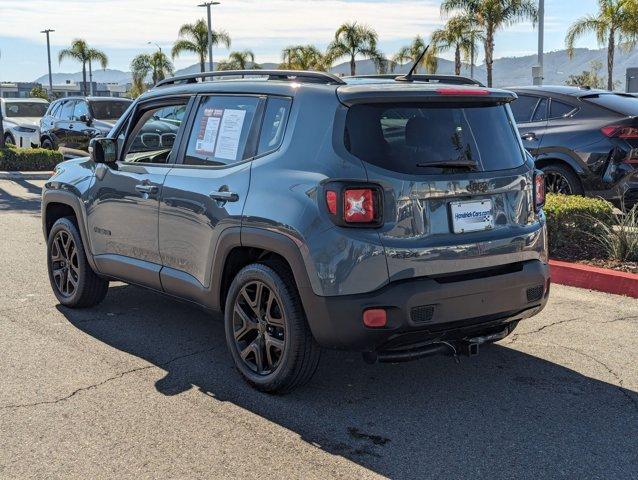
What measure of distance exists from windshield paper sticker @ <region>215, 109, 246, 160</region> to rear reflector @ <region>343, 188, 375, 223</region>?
0.98 m

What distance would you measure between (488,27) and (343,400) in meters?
39.7

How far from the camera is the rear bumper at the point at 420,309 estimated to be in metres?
3.97

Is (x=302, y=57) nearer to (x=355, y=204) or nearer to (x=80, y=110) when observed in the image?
(x=80, y=110)

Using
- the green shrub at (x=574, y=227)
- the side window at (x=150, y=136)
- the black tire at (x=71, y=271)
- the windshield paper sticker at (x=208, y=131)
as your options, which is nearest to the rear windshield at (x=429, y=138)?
the windshield paper sticker at (x=208, y=131)

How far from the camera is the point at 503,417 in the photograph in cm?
421

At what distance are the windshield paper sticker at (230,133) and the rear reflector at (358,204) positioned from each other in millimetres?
984

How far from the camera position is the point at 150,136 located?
5.71 meters

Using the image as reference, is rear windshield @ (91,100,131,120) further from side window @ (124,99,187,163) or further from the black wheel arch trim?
side window @ (124,99,187,163)

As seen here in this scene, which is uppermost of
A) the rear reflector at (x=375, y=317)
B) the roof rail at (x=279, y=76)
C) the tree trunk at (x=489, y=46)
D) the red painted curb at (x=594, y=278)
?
the tree trunk at (x=489, y=46)

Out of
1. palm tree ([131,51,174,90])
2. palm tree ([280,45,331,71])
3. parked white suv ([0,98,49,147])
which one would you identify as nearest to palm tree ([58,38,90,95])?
palm tree ([131,51,174,90])

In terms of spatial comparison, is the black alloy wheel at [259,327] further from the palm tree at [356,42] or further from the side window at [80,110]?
the palm tree at [356,42]

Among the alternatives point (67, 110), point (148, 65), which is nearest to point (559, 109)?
point (67, 110)

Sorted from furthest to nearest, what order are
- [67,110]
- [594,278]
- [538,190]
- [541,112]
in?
[67,110]
[541,112]
[594,278]
[538,190]

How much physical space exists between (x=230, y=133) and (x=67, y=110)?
54.7ft
